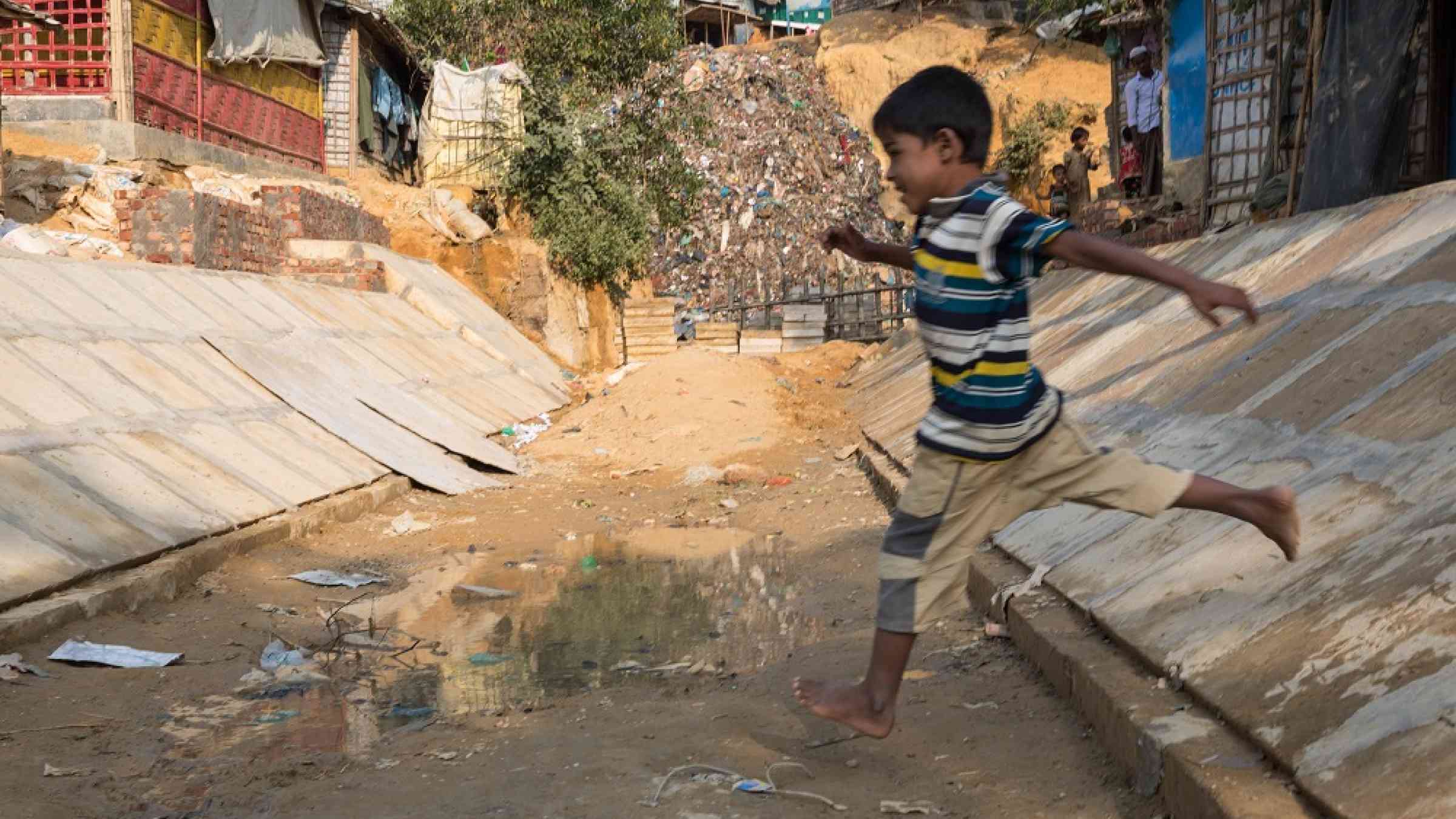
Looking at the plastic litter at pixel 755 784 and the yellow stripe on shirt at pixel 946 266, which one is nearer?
the yellow stripe on shirt at pixel 946 266

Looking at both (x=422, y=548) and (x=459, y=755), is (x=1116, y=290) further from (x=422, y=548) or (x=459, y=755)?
(x=459, y=755)

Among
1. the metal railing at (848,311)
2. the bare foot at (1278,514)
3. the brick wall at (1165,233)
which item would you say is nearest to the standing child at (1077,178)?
the brick wall at (1165,233)

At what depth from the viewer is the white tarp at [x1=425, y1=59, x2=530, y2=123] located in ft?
59.8

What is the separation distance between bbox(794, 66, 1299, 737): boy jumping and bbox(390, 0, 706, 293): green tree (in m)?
15.3

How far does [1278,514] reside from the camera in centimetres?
248

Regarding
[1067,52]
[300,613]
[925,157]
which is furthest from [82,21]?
[1067,52]

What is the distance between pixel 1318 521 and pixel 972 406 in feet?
3.49

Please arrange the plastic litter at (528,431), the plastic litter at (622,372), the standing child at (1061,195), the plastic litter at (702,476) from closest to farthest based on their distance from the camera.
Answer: the plastic litter at (702,476) < the plastic litter at (528,431) < the plastic litter at (622,372) < the standing child at (1061,195)

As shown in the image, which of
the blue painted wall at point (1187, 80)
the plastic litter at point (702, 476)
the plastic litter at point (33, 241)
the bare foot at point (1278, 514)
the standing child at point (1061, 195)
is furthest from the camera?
the standing child at point (1061, 195)

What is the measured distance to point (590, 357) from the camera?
56.6 ft

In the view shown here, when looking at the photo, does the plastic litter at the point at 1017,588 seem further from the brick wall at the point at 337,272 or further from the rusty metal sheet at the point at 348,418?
the brick wall at the point at 337,272

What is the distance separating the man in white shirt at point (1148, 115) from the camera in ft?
45.0

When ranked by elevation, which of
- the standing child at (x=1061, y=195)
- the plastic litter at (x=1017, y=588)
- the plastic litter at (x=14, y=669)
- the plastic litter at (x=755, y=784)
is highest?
the standing child at (x=1061, y=195)

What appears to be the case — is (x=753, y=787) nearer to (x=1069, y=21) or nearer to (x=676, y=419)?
(x=676, y=419)
